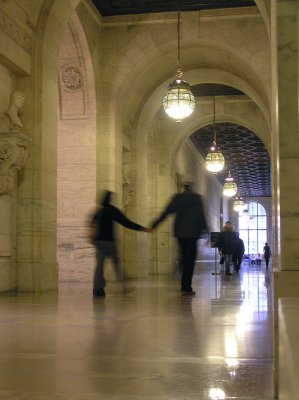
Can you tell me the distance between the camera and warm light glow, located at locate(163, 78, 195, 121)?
12477 millimetres

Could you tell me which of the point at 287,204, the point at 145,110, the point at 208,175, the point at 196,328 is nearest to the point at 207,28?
the point at 145,110

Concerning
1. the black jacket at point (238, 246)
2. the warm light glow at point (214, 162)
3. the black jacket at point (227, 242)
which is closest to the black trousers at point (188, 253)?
the black jacket at point (227, 242)

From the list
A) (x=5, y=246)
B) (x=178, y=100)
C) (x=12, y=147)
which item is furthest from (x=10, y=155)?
(x=178, y=100)

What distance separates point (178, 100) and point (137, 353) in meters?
9.38

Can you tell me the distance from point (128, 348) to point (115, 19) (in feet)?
38.5

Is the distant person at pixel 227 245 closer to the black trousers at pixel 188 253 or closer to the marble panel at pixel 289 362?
the black trousers at pixel 188 253

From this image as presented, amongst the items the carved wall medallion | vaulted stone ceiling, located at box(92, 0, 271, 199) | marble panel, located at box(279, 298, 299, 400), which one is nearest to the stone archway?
the carved wall medallion

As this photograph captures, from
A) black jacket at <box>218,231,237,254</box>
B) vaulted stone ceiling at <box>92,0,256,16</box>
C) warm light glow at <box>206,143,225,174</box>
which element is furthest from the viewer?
warm light glow at <box>206,143,225,174</box>

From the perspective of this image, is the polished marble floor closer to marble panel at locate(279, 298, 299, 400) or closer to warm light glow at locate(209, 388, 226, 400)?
warm light glow at locate(209, 388, 226, 400)

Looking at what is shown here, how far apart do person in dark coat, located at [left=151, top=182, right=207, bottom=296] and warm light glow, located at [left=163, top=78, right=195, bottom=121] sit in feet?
14.5

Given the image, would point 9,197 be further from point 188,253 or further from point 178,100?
point 178,100

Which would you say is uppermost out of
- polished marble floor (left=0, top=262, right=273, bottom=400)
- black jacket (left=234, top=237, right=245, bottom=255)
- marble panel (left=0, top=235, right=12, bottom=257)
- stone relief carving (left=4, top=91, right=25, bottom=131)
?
stone relief carving (left=4, top=91, right=25, bottom=131)

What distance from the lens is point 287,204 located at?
2.84 meters

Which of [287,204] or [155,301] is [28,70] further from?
[287,204]
